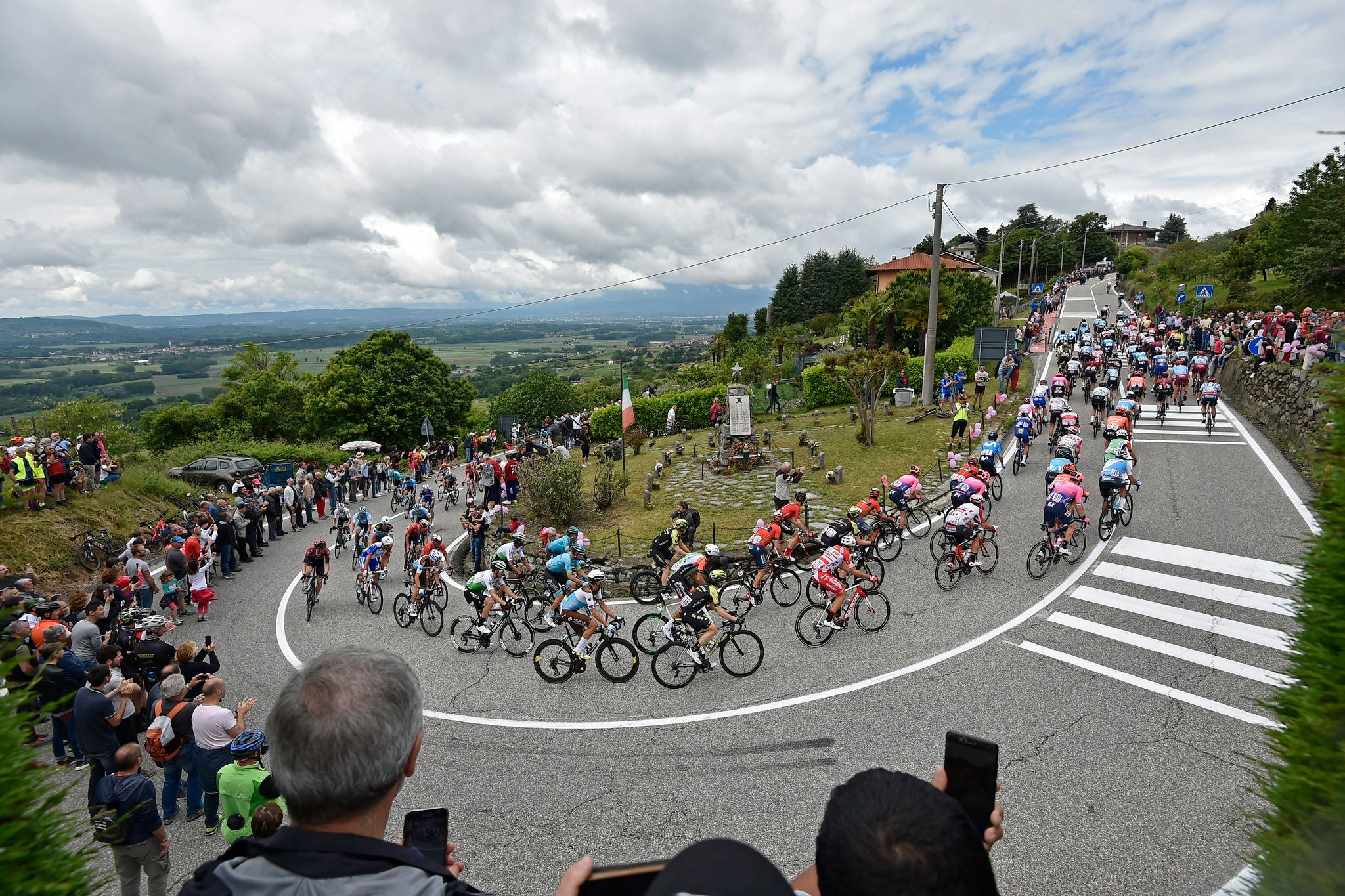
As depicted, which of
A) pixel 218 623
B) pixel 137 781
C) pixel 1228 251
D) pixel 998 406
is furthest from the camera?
pixel 1228 251

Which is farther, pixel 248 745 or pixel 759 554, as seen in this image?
pixel 759 554

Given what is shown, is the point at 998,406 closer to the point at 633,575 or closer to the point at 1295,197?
the point at 633,575

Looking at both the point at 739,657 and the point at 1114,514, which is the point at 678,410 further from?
the point at 739,657

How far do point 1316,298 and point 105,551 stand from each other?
139 feet

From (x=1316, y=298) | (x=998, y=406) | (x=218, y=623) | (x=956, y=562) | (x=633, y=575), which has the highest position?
(x=1316, y=298)

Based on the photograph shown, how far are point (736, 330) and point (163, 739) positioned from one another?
6687 cm

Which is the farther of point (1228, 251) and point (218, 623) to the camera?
point (1228, 251)

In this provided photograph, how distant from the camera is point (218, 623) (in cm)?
1287

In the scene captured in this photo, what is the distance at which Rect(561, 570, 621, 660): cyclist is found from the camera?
948cm

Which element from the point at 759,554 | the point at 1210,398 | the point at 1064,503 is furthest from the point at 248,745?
the point at 1210,398

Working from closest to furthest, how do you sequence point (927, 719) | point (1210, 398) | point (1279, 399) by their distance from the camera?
point (927, 719) → point (1279, 399) → point (1210, 398)

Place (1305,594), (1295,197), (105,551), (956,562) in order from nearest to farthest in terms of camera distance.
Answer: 1. (1305,594)
2. (956,562)
3. (105,551)
4. (1295,197)

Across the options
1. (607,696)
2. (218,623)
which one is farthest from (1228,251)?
(218,623)

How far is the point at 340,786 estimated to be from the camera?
1.79m
